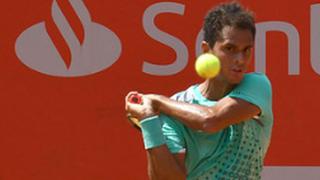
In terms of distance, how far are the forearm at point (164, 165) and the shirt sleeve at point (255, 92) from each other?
0.29 metres

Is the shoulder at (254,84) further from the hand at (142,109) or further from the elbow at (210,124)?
the hand at (142,109)

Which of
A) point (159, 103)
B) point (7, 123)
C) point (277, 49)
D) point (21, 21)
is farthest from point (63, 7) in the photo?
point (159, 103)

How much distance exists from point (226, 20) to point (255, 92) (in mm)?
262

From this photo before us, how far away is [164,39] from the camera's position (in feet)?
17.0

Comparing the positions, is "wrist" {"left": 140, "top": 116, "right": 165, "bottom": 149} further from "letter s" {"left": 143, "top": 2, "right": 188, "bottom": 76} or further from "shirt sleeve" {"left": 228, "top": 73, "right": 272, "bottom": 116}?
"letter s" {"left": 143, "top": 2, "right": 188, "bottom": 76}

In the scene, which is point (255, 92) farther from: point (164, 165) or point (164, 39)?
point (164, 39)

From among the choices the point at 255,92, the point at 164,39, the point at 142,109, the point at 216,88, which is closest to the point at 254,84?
the point at 255,92

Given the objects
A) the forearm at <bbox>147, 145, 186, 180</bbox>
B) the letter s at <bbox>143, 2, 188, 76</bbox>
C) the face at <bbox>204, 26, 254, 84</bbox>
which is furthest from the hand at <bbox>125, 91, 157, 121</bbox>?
the letter s at <bbox>143, 2, 188, 76</bbox>

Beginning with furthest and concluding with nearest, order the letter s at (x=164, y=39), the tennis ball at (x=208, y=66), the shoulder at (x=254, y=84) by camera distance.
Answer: the letter s at (x=164, y=39) → the shoulder at (x=254, y=84) → the tennis ball at (x=208, y=66)

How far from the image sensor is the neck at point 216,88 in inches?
116

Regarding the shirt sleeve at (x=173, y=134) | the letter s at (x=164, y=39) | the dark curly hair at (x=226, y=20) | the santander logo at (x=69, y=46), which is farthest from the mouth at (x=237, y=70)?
the santander logo at (x=69, y=46)

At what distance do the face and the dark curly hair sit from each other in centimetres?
2

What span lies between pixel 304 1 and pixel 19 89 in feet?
5.84

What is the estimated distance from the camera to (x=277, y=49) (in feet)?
16.8
